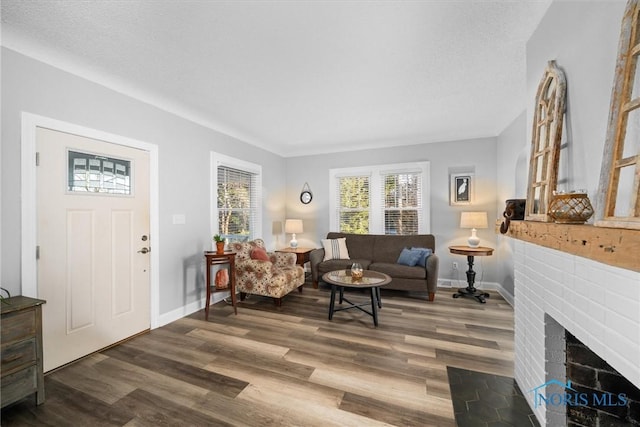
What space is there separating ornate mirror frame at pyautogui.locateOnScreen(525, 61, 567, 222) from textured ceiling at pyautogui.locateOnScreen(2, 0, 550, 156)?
1.90ft

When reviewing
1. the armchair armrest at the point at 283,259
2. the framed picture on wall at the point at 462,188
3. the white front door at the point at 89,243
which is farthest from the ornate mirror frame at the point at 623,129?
the framed picture on wall at the point at 462,188

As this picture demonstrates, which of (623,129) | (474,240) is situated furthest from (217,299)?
(623,129)

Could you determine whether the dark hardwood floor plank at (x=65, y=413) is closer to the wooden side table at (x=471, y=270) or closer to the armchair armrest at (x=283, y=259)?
the armchair armrest at (x=283, y=259)

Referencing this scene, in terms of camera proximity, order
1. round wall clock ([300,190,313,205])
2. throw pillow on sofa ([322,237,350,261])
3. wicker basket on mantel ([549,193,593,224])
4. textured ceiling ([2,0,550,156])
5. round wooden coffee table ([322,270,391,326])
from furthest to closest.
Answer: round wall clock ([300,190,313,205]) < throw pillow on sofa ([322,237,350,261]) < round wooden coffee table ([322,270,391,326]) < textured ceiling ([2,0,550,156]) < wicker basket on mantel ([549,193,593,224])

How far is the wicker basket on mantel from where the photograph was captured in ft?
3.71

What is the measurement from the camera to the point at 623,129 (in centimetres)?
96

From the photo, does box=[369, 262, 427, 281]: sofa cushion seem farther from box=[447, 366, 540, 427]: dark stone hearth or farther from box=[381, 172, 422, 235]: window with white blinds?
box=[447, 366, 540, 427]: dark stone hearth

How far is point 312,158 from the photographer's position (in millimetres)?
5680

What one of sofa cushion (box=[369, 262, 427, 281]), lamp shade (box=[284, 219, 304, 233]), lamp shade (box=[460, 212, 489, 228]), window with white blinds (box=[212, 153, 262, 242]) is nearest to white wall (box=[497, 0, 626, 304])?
lamp shade (box=[460, 212, 489, 228])

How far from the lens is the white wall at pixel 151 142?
2000 millimetres

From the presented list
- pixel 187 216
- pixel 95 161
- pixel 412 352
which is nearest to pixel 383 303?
pixel 412 352

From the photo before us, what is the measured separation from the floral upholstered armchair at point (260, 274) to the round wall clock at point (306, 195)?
1830 mm

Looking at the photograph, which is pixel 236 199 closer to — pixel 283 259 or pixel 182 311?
pixel 283 259

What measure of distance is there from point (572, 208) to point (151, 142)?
367cm
